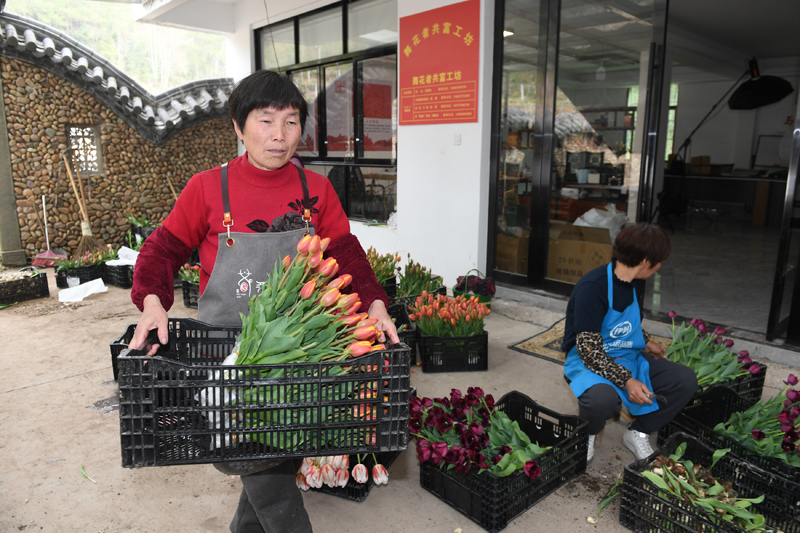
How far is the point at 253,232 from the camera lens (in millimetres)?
1770

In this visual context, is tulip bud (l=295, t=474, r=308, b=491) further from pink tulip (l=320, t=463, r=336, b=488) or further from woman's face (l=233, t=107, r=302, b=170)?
woman's face (l=233, t=107, r=302, b=170)

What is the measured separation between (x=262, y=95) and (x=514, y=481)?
1735 millimetres

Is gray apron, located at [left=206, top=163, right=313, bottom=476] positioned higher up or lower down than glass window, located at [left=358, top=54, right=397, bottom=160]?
lower down

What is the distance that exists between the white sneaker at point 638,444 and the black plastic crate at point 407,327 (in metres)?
1.54

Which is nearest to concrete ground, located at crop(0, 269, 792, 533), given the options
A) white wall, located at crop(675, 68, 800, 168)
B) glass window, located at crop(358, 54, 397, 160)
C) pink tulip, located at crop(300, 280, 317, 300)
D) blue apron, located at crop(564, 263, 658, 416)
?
blue apron, located at crop(564, 263, 658, 416)

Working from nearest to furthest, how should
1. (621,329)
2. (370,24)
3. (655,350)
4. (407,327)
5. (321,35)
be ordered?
(621,329) → (655,350) → (407,327) → (370,24) → (321,35)

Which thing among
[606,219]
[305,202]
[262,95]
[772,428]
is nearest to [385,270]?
[606,219]

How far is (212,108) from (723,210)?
1157 centimetres

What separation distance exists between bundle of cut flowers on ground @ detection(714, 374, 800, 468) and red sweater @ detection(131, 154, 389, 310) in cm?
180

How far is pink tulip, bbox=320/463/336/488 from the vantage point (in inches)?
86.4

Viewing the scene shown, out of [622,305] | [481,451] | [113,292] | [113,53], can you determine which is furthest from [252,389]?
[113,53]

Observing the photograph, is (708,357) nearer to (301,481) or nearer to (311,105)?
(301,481)

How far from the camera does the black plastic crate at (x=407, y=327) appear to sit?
3820 millimetres

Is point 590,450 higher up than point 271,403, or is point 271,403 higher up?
point 271,403
